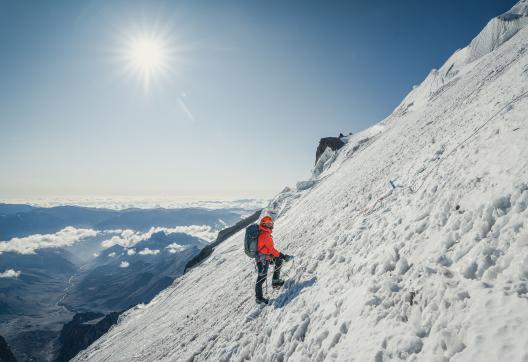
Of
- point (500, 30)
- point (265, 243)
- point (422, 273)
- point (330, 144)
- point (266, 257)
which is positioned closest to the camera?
point (422, 273)

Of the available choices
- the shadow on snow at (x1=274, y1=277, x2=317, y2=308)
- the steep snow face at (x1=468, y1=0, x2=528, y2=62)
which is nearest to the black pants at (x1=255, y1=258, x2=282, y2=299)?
the shadow on snow at (x1=274, y1=277, x2=317, y2=308)

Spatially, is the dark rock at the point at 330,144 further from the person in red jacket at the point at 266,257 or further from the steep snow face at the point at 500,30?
the person in red jacket at the point at 266,257

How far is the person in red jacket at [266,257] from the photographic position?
11120mm

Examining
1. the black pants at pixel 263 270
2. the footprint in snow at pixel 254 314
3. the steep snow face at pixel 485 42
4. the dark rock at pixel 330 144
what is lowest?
the footprint in snow at pixel 254 314

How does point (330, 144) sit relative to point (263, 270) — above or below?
above

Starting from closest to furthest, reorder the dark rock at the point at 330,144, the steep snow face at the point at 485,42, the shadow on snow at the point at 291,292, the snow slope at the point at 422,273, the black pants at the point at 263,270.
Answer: the snow slope at the point at 422,273 < the shadow on snow at the point at 291,292 < the black pants at the point at 263,270 < the steep snow face at the point at 485,42 < the dark rock at the point at 330,144

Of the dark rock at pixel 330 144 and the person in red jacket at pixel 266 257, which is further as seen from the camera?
the dark rock at pixel 330 144

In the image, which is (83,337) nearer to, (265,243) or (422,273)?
(265,243)

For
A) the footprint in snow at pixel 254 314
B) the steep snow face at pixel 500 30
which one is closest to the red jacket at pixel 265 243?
the footprint in snow at pixel 254 314

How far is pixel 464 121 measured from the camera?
14070mm

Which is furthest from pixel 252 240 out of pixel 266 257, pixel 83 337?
pixel 83 337

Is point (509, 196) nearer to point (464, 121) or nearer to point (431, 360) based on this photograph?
point (431, 360)

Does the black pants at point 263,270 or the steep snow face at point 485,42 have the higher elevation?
the steep snow face at point 485,42

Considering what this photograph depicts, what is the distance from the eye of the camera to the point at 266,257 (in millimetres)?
11320
